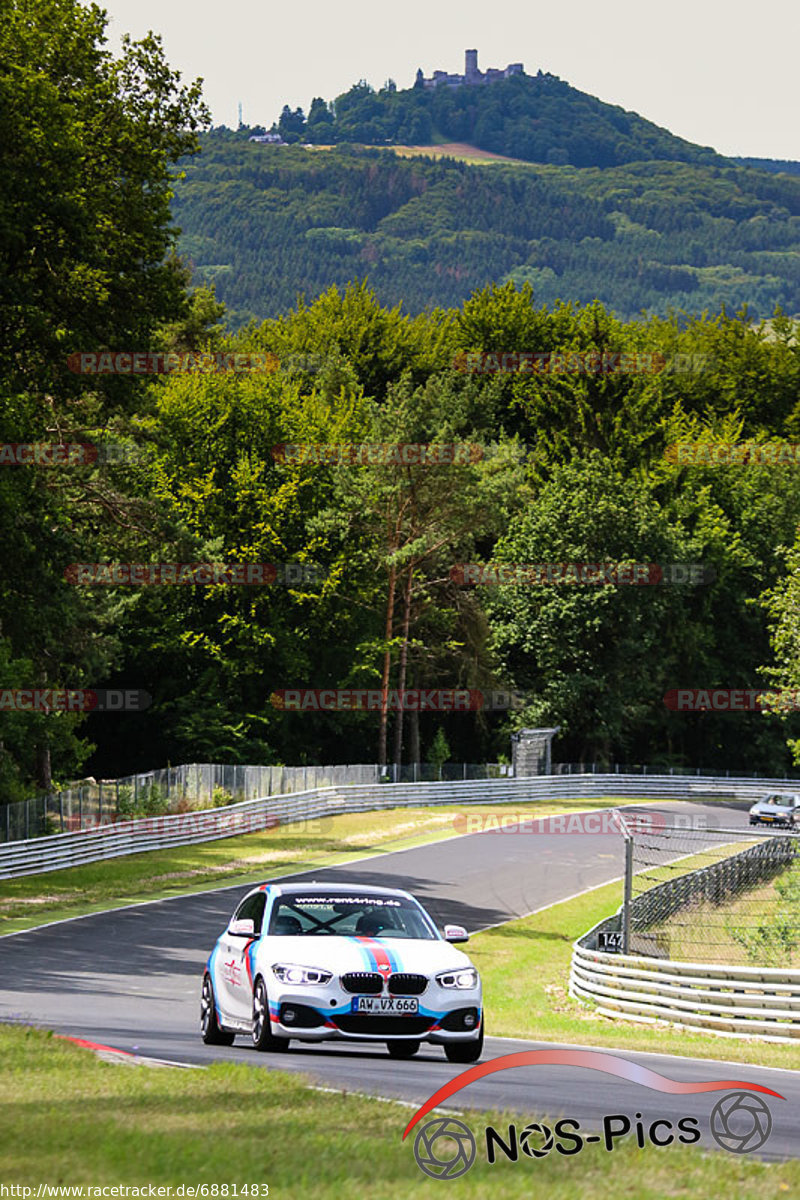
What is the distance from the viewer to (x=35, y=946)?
26.4 meters

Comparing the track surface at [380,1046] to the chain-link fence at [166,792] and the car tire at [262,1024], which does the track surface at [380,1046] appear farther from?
the chain-link fence at [166,792]

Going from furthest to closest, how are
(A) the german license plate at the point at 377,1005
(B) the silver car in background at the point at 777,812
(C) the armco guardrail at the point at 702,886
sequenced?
(B) the silver car in background at the point at 777,812 < (C) the armco guardrail at the point at 702,886 < (A) the german license plate at the point at 377,1005

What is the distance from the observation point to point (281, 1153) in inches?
309

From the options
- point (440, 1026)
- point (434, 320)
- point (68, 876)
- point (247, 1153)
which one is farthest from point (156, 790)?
point (434, 320)

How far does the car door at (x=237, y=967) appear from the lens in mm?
13477

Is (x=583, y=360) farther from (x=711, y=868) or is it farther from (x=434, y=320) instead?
(x=711, y=868)

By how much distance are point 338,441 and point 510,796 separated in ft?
63.4

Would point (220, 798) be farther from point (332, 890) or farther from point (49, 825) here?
point (332, 890)

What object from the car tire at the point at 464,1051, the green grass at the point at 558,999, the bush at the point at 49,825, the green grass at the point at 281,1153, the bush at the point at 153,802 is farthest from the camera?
the bush at the point at 153,802

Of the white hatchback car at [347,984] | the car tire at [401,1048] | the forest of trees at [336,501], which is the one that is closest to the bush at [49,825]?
the forest of trees at [336,501]

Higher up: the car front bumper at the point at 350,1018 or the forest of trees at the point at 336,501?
the forest of trees at the point at 336,501

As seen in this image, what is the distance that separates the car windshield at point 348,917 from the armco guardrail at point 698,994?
7.50 m

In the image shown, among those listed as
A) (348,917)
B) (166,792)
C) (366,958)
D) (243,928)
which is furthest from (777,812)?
(366,958)

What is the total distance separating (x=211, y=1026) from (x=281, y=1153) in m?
6.65
